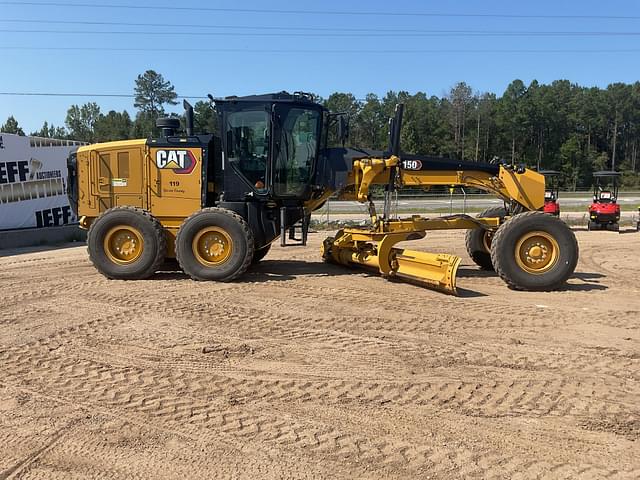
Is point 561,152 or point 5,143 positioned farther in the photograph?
point 561,152

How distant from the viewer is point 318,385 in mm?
4941

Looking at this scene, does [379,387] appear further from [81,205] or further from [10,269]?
[10,269]

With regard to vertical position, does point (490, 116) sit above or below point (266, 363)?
above

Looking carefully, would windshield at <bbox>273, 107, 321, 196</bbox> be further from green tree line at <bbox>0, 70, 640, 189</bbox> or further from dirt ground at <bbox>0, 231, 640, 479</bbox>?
green tree line at <bbox>0, 70, 640, 189</bbox>

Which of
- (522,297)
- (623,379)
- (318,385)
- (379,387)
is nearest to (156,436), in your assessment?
(318,385)

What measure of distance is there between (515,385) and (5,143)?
16.5 meters

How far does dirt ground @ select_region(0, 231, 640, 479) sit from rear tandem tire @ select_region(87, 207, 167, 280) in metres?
0.80

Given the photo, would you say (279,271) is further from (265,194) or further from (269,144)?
(269,144)

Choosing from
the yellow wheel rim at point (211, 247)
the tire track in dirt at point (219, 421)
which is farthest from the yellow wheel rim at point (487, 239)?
the tire track in dirt at point (219, 421)

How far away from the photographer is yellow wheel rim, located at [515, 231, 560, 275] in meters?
8.94

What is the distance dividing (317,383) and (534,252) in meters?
5.27

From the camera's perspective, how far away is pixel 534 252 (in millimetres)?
8977

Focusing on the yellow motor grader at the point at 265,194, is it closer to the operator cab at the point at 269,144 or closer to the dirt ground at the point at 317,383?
the operator cab at the point at 269,144

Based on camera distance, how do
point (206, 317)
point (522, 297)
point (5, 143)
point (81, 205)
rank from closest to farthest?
point (206, 317) → point (522, 297) → point (81, 205) → point (5, 143)
